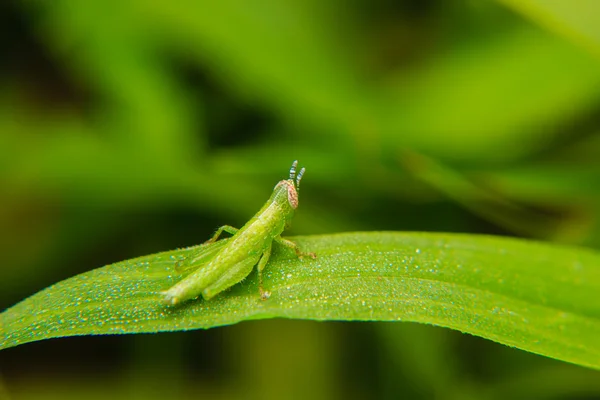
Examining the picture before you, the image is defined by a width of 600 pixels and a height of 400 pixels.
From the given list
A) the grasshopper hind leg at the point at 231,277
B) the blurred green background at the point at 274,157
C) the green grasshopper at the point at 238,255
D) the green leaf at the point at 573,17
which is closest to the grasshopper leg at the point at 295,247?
the green grasshopper at the point at 238,255

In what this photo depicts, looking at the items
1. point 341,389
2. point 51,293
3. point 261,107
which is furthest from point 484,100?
point 51,293

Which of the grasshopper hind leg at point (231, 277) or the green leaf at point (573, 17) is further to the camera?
the green leaf at point (573, 17)

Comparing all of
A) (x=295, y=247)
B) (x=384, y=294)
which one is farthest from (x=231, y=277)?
(x=384, y=294)

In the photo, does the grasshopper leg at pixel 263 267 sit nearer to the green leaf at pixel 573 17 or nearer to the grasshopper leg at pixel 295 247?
the grasshopper leg at pixel 295 247

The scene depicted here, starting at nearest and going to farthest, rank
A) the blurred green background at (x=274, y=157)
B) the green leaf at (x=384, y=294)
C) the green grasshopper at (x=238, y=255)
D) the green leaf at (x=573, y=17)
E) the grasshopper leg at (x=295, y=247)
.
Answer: the green leaf at (x=384, y=294) → the green grasshopper at (x=238, y=255) → the grasshopper leg at (x=295, y=247) → the green leaf at (x=573, y=17) → the blurred green background at (x=274, y=157)

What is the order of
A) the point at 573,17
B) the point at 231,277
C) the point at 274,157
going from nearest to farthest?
the point at 231,277
the point at 573,17
the point at 274,157

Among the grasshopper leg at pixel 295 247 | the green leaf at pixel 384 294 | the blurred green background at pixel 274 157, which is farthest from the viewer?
the blurred green background at pixel 274 157

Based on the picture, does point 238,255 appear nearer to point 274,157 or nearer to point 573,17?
point 274,157

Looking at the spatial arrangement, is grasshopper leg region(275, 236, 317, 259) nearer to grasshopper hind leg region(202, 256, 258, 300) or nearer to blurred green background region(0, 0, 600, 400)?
grasshopper hind leg region(202, 256, 258, 300)
